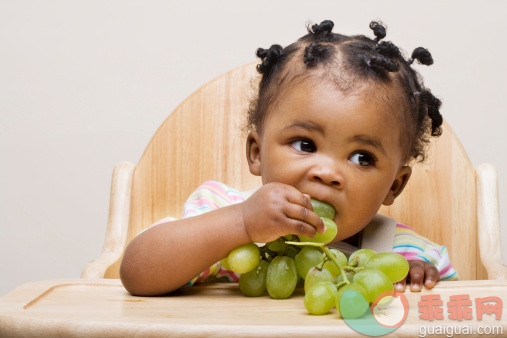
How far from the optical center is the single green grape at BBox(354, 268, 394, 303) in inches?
24.1

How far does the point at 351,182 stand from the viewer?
0.88 meters

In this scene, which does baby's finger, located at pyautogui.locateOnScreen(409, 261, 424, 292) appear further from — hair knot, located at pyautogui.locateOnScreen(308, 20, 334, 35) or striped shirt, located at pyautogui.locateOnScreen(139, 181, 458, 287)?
hair knot, located at pyautogui.locateOnScreen(308, 20, 334, 35)

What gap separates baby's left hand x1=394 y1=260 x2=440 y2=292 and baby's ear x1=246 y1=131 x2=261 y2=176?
0.32m

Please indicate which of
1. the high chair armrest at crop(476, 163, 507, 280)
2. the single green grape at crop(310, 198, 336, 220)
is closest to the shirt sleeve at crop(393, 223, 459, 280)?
the high chair armrest at crop(476, 163, 507, 280)

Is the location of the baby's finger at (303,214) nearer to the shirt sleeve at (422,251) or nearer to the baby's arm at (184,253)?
the baby's arm at (184,253)

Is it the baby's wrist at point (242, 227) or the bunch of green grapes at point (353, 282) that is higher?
the baby's wrist at point (242, 227)

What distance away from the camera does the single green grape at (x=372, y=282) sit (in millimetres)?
613

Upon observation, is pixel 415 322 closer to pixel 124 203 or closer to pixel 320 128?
pixel 320 128

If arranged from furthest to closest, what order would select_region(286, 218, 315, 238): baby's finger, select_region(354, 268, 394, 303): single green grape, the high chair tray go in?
select_region(286, 218, 315, 238): baby's finger
select_region(354, 268, 394, 303): single green grape
the high chair tray

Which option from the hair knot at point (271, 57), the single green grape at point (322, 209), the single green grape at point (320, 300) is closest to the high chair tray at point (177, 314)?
the single green grape at point (320, 300)

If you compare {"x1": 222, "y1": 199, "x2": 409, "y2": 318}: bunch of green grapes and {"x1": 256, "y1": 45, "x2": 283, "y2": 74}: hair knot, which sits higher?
{"x1": 256, "y1": 45, "x2": 283, "y2": 74}: hair knot

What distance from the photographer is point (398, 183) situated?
1.15m

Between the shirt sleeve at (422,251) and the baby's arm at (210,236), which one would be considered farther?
the shirt sleeve at (422,251)

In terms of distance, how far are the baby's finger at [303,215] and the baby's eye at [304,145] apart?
0.59 ft
